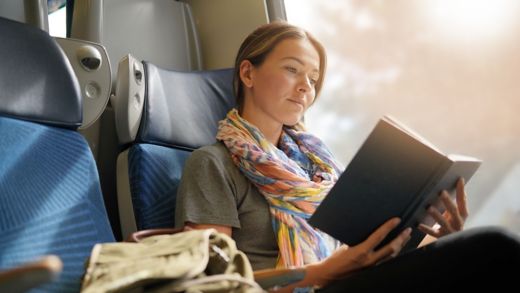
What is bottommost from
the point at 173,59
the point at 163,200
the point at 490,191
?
the point at 163,200

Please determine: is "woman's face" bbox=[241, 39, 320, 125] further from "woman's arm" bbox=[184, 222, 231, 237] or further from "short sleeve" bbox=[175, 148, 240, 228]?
"woman's arm" bbox=[184, 222, 231, 237]

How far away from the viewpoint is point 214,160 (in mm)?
1535

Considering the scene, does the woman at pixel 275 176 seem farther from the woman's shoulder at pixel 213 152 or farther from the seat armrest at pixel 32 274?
the seat armrest at pixel 32 274

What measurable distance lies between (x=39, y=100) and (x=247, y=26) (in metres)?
1.39

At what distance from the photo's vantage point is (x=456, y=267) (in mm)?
942

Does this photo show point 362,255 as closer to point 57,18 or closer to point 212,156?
point 212,156

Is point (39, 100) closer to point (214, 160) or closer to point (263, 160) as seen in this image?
point (214, 160)

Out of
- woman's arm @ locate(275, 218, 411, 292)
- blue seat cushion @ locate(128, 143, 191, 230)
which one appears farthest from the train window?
woman's arm @ locate(275, 218, 411, 292)

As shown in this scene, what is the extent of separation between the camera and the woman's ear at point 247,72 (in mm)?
1747

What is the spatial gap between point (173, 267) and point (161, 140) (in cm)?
97

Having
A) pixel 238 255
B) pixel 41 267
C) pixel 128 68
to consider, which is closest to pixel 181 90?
pixel 128 68

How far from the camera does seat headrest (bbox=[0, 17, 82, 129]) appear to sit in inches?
52.2

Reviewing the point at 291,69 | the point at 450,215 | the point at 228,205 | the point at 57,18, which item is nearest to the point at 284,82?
the point at 291,69

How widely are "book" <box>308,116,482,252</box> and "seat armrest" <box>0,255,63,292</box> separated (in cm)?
62
